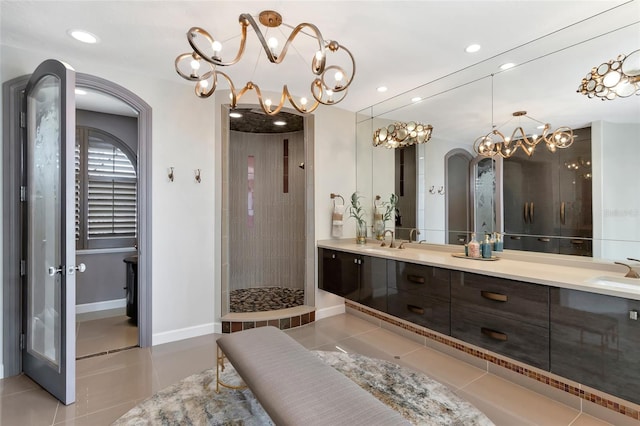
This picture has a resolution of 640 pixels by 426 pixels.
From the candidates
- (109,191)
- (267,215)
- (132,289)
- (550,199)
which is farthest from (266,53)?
(267,215)

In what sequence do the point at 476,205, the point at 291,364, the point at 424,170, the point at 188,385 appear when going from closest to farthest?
the point at 291,364 → the point at 188,385 → the point at 476,205 → the point at 424,170

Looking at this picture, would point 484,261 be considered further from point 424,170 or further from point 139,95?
point 139,95

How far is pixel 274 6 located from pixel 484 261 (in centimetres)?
266

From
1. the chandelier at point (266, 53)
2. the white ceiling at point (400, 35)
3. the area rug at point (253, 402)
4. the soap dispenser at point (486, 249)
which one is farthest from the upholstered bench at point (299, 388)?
the white ceiling at point (400, 35)

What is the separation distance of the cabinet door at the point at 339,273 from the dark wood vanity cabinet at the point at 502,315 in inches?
51.1

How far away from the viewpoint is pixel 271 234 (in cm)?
571

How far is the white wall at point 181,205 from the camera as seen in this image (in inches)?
131

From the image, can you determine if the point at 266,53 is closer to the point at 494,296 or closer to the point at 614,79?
the point at 494,296

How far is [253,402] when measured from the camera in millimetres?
2244

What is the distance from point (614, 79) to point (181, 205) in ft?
13.2

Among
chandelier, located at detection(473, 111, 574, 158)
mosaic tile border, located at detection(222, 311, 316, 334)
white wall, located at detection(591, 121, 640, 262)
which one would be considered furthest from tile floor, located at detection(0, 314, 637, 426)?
chandelier, located at detection(473, 111, 574, 158)

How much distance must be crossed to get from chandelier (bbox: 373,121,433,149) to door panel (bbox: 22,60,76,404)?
3276 millimetres

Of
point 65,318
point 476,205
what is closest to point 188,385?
point 65,318

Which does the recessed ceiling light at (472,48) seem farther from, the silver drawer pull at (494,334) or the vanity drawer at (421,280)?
the silver drawer pull at (494,334)
